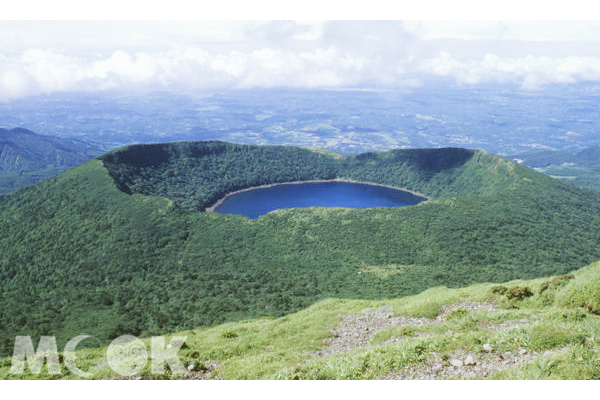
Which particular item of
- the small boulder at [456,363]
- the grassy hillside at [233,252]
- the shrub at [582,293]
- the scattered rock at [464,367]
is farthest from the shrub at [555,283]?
the grassy hillside at [233,252]

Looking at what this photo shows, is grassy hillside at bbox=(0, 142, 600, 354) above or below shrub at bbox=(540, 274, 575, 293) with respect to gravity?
below

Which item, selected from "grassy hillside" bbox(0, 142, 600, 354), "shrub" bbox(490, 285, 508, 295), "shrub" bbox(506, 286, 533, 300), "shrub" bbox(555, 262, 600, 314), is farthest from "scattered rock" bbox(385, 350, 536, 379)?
"grassy hillside" bbox(0, 142, 600, 354)

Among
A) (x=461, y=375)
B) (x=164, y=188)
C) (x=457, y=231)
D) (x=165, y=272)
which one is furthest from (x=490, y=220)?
(x=164, y=188)

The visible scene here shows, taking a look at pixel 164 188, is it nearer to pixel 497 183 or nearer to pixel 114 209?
pixel 114 209

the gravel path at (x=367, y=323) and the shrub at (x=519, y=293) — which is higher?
the shrub at (x=519, y=293)

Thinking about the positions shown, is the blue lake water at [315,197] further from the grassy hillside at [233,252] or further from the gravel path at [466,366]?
the gravel path at [466,366]

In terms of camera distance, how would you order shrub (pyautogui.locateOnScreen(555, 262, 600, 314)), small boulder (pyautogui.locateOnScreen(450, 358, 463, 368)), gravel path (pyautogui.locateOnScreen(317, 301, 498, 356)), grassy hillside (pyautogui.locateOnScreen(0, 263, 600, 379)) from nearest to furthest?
grassy hillside (pyautogui.locateOnScreen(0, 263, 600, 379)) → small boulder (pyautogui.locateOnScreen(450, 358, 463, 368)) → shrub (pyautogui.locateOnScreen(555, 262, 600, 314)) → gravel path (pyautogui.locateOnScreen(317, 301, 498, 356))

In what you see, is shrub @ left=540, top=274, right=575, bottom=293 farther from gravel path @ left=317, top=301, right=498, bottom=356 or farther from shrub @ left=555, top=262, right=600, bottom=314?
gravel path @ left=317, top=301, right=498, bottom=356
